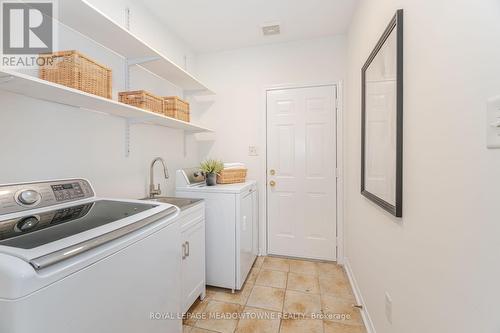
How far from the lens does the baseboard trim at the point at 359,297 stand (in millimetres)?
1551

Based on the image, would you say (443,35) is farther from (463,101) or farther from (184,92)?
(184,92)

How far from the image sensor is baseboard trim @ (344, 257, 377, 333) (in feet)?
5.09

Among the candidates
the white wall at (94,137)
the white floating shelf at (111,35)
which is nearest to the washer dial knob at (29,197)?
the white wall at (94,137)

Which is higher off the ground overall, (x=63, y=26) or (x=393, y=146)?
(x=63, y=26)

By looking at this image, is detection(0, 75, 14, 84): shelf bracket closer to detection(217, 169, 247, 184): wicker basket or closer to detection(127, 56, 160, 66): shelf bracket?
detection(127, 56, 160, 66): shelf bracket

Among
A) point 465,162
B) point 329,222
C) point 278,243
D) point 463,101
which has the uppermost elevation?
point 463,101

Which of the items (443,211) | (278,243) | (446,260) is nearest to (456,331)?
(446,260)

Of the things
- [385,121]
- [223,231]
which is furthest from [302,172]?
[385,121]

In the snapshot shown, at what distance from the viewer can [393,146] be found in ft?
3.89

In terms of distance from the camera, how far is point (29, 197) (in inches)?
40.2

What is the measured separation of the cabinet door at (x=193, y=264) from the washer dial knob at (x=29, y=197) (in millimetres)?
848

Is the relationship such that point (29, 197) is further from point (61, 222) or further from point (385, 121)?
point (385, 121)

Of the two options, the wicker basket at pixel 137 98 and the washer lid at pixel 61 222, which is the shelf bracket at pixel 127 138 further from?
the washer lid at pixel 61 222

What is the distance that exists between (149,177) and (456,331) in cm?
212
